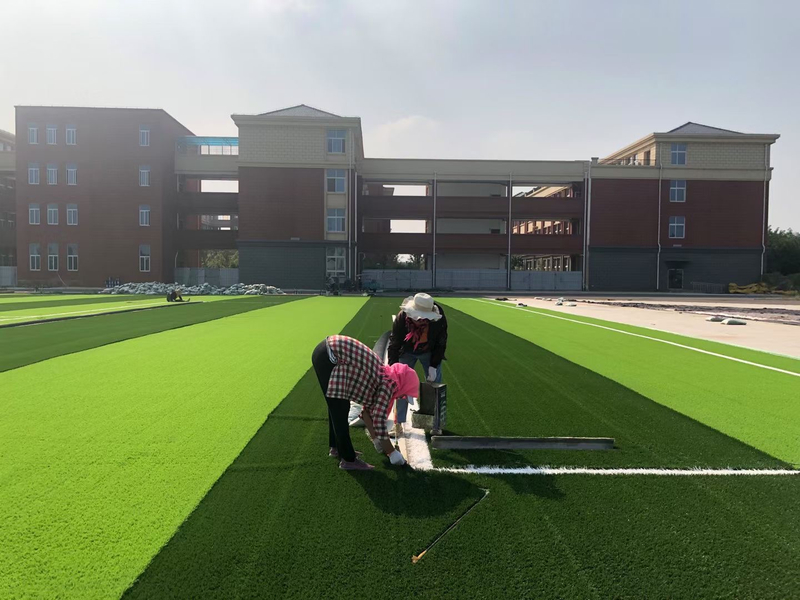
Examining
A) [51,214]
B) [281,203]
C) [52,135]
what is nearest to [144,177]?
[52,135]

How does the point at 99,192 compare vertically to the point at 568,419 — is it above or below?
above

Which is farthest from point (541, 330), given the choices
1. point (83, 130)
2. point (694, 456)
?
point (83, 130)

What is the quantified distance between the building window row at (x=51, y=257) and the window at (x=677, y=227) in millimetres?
58581

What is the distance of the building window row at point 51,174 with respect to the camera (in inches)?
2030

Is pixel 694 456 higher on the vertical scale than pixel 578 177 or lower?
lower

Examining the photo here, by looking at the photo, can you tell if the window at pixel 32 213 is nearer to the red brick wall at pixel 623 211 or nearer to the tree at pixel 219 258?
the tree at pixel 219 258

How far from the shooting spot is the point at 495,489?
4.62m

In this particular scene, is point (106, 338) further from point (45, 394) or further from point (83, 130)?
point (83, 130)

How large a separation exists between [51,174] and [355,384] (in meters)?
59.2

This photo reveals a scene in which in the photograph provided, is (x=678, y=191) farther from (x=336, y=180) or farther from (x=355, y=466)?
(x=355, y=466)

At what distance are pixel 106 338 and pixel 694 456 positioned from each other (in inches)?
536

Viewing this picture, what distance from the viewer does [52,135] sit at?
51.5m

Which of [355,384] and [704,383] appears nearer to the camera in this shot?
[355,384]

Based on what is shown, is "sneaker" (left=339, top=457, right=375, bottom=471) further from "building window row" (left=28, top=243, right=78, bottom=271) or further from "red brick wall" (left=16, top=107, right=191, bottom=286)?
"building window row" (left=28, top=243, right=78, bottom=271)
